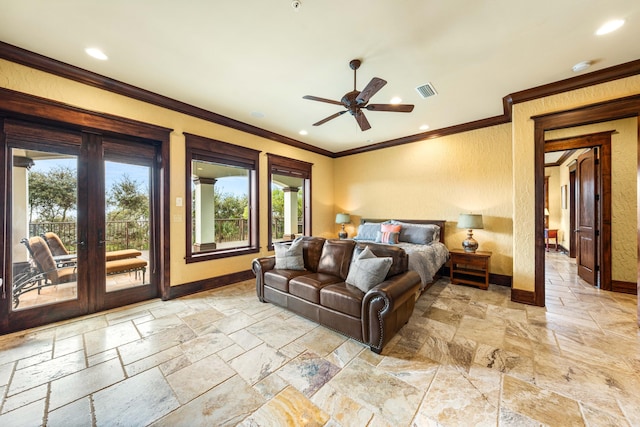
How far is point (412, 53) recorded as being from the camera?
2594 mm

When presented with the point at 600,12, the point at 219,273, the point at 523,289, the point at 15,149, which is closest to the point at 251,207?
the point at 219,273

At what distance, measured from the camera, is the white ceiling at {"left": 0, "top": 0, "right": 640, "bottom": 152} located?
2.03 metres

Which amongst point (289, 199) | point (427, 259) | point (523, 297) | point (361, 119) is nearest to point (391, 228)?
point (427, 259)

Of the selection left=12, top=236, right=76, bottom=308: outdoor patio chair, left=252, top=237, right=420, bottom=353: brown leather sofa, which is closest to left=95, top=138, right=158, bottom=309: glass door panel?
left=12, top=236, right=76, bottom=308: outdoor patio chair

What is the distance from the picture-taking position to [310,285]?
2893 millimetres

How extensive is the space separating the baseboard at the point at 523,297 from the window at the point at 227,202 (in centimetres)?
439

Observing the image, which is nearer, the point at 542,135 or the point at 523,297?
the point at 542,135

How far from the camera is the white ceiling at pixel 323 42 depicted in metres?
2.03

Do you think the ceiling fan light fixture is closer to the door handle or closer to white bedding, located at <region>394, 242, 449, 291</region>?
white bedding, located at <region>394, 242, 449, 291</region>

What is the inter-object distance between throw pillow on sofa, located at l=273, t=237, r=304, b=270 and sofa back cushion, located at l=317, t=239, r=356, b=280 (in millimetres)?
312

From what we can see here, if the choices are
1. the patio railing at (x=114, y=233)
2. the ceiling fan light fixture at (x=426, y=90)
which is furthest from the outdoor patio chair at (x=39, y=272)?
the ceiling fan light fixture at (x=426, y=90)

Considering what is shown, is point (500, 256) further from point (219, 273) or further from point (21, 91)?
point (21, 91)

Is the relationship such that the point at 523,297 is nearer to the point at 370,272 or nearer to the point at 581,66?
the point at 370,272

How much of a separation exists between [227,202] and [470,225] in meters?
5.29
